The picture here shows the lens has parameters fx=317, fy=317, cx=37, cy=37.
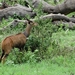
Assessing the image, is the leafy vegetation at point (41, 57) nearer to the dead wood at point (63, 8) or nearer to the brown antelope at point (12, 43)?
the brown antelope at point (12, 43)

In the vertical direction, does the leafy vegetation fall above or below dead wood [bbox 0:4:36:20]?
above

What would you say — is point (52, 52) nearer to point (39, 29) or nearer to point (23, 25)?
point (39, 29)

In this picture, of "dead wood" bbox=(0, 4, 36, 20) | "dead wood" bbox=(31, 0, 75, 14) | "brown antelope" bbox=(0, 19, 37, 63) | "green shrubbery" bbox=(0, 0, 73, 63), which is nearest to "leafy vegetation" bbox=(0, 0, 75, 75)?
"green shrubbery" bbox=(0, 0, 73, 63)

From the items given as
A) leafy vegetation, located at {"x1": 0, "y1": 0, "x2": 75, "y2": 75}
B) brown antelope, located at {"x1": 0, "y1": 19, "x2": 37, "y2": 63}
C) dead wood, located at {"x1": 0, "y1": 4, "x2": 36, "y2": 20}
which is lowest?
dead wood, located at {"x1": 0, "y1": 4, "x2": 36, "y2": 20}

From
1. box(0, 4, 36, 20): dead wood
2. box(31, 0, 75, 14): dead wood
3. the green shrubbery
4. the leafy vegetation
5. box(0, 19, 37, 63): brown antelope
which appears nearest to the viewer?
the leafy vegetation

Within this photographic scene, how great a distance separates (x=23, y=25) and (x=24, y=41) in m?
3.75

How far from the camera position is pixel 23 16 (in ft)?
59.2

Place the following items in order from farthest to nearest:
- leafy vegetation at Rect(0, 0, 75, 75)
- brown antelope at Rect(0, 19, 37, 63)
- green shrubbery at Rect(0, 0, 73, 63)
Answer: green shrubbery at Rect(0, 0, 73, 63) < brown antelope at Rect(0, 19, 37, 63) < leafy vegetation at Rect(0, 0, 75, 75)

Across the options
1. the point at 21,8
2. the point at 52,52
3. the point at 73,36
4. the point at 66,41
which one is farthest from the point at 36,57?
the point at 21,8

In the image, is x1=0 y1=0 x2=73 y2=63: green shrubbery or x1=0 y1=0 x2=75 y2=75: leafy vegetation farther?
x1=0 y1=0 x2=73 y2=63: green shrubbery

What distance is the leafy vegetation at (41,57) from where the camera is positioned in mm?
9367

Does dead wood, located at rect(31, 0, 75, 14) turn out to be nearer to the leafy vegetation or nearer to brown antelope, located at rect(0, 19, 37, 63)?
the leafy vegetation

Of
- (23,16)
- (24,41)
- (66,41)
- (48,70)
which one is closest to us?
(48,70)

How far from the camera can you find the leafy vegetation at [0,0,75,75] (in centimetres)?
937
